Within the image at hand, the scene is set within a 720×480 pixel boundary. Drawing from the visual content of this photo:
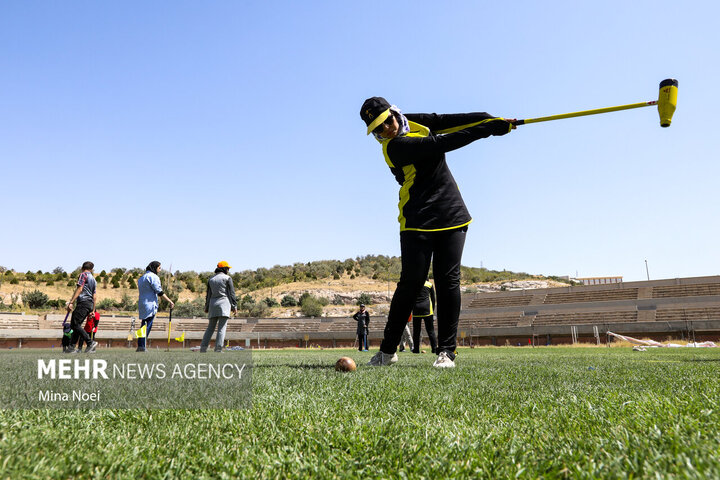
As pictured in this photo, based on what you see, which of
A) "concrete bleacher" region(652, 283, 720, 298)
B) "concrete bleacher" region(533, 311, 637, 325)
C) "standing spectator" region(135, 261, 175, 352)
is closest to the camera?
"standing spectator" region(135, 261, 175, 352)

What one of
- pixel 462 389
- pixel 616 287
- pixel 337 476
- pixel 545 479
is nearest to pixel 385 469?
pixel 337 476

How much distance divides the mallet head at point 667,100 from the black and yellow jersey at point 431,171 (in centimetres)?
147

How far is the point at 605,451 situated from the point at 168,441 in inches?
49.1

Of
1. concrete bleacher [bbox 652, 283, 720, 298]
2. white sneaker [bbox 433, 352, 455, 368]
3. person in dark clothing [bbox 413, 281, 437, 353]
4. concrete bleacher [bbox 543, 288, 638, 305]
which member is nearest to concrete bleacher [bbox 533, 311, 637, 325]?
concrete bleacher [bbox 543, 288, 638, 305]

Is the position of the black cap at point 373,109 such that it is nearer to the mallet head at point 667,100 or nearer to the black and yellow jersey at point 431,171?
the black and yellow jersey at point 431,171

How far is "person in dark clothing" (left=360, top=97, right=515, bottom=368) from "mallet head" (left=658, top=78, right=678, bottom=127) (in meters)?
1.43

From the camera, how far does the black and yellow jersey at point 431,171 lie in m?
4.11

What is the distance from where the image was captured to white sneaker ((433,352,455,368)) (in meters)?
4.30

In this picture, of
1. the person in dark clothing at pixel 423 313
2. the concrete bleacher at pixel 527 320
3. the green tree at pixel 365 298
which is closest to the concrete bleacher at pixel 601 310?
the concrete bleacher at pixel 527 320

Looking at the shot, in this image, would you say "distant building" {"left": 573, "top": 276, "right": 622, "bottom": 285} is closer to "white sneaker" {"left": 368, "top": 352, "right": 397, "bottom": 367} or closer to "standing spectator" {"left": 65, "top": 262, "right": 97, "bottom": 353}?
"standing spectator" {"left": 65, "top": 262, "right": 97, "bottom": 353}

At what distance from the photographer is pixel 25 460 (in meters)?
1.15

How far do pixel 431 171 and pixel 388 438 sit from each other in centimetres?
316

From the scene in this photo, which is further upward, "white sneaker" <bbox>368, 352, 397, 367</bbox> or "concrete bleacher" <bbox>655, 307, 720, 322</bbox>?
"white sneaker" <bbox>368, 352, 397, 367</bbox>

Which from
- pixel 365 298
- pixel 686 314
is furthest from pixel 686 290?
pixel 365 298
